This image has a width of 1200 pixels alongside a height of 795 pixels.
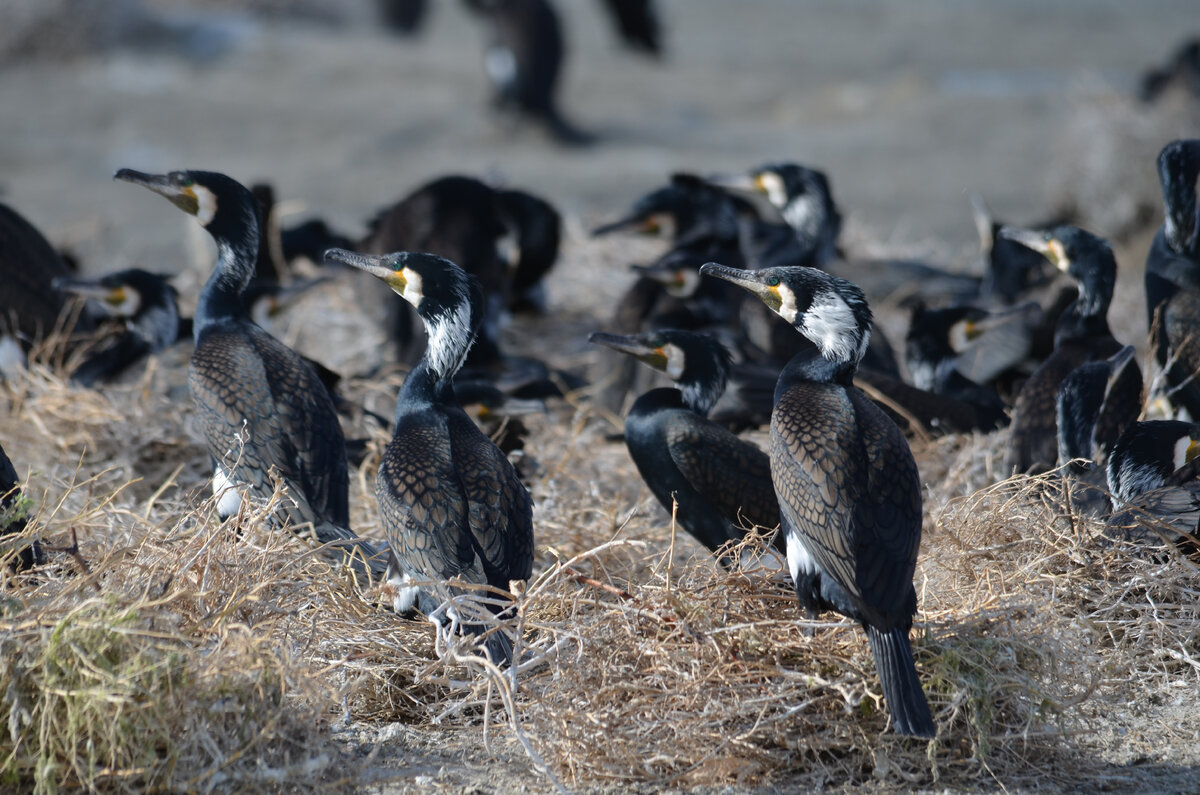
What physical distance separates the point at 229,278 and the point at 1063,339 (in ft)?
9.98

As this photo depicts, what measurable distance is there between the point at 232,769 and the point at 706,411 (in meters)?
1.99

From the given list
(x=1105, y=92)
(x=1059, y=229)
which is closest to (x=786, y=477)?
(x=1059, y=229)

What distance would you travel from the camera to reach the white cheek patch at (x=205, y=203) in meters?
4.32

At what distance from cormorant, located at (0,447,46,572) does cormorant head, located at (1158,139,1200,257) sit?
4101 mm

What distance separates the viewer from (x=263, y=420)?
389cm

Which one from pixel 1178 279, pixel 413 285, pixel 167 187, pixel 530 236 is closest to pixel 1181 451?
pixel 1178 279

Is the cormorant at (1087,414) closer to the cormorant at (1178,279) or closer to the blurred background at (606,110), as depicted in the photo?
the cormorant at (1178,279)

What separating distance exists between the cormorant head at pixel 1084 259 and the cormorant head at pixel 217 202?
2.88m

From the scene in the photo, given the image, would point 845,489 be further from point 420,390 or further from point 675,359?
point 420,390

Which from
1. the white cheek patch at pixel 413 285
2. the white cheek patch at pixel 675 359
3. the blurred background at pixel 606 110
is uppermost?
the white cheek patch at pixel 413 285

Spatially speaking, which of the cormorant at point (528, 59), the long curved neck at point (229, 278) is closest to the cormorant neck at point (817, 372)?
the long curved neck at point (229, 278)

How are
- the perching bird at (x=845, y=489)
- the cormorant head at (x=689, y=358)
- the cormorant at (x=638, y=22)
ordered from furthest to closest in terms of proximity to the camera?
the cormorant at (x=638, y=22) → the cormorant head at (x=689, y=358) → the perching bird at (x=845, y=489)

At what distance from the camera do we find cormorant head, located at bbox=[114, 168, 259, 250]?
431 cm

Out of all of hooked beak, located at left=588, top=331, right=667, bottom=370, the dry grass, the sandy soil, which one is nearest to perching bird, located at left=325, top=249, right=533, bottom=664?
the dry grass
